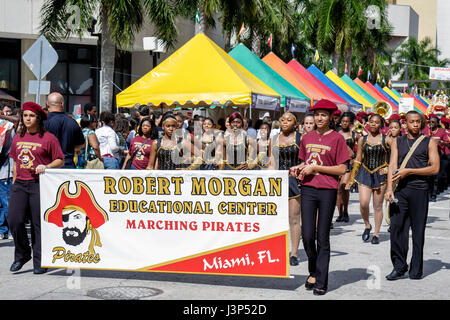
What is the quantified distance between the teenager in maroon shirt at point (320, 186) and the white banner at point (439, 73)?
91.9 metres

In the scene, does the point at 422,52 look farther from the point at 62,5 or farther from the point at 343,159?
the point at 343,159

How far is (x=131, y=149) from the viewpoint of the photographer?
35.3ft

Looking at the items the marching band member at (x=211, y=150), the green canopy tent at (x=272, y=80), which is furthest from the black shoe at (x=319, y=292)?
the green canopy tent at (x=272, y=80)

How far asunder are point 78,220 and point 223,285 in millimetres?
1643

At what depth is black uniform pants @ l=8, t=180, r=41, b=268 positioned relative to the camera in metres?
7.39

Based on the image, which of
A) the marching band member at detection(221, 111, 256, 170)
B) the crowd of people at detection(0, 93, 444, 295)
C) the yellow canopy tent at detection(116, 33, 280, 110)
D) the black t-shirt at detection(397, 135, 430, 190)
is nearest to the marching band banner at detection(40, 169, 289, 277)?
the crowd of people at detection(0, 93, 444, 295)

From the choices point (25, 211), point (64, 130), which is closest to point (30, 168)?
point (25, 211)

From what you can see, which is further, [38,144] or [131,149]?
[131,149]

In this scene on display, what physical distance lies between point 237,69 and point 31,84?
17.8ft

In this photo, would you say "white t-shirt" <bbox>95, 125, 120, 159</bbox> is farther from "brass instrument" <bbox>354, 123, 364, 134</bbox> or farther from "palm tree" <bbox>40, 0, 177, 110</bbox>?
"palm tree" <bbox>40, 0, 177, 110</bbox>

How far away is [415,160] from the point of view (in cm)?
742

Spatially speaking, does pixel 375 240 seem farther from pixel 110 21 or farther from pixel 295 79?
pixel 110 21

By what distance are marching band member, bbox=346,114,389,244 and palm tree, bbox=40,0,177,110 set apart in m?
11.4

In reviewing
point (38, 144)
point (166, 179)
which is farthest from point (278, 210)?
point (38, 144)
